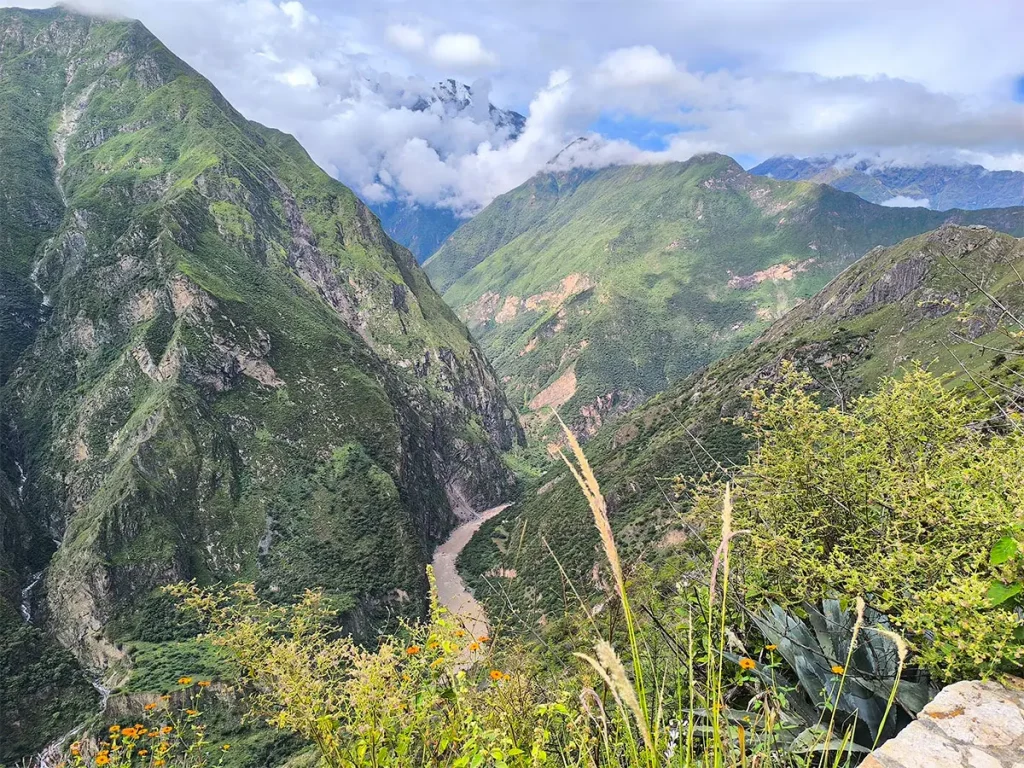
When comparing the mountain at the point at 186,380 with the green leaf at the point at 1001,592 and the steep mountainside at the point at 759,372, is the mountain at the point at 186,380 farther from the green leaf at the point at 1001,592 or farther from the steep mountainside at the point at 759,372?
the green leaf at the point at 1001,592

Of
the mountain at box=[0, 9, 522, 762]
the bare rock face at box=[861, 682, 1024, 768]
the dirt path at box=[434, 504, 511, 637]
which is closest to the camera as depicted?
the bare rock face at box=[861, 682, 1024, 768]

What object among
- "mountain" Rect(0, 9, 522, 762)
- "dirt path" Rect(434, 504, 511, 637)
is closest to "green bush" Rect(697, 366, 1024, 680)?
"mountain" Rect(0, 9, 522, 762)

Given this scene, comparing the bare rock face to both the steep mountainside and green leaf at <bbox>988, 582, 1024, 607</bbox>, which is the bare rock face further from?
the steep mountainside

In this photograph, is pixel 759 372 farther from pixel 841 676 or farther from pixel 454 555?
pixel 841 676

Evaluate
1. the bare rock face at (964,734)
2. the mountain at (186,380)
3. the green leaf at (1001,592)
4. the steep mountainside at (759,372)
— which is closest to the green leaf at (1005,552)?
the green leaf at (1001,592)

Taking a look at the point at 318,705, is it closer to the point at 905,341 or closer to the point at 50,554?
the point at 905,341

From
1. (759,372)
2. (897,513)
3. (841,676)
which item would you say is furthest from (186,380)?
(841,676)
